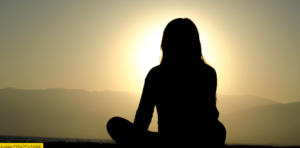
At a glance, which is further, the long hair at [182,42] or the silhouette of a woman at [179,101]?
the long hair at [182,42]

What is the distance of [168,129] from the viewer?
3.20 metres

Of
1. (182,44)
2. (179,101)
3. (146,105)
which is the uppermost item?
(182,44)

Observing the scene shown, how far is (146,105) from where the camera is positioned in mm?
3416

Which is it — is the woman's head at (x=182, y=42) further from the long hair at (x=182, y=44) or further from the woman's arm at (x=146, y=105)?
the woman's arm at (x=146, y=105)

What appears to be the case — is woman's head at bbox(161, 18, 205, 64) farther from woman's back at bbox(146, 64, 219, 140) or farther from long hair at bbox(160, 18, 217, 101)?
woman's back at bbox(146, 64, 219, 140)

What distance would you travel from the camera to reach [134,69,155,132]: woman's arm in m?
3.34

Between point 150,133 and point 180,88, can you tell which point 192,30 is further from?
point 150,133

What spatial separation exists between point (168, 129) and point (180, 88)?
489 millimetres

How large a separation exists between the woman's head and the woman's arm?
0.33 metres

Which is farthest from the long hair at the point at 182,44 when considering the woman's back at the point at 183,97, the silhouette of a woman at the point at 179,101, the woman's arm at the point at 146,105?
the woman's arm at the point at 146,105

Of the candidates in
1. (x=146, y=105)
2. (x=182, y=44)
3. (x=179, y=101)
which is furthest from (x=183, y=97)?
(x=182, y=44)

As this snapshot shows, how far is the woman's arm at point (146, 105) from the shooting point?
3337mm

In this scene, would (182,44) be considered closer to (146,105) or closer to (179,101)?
(179,101)

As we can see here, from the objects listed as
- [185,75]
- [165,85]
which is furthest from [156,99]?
[185,75]
